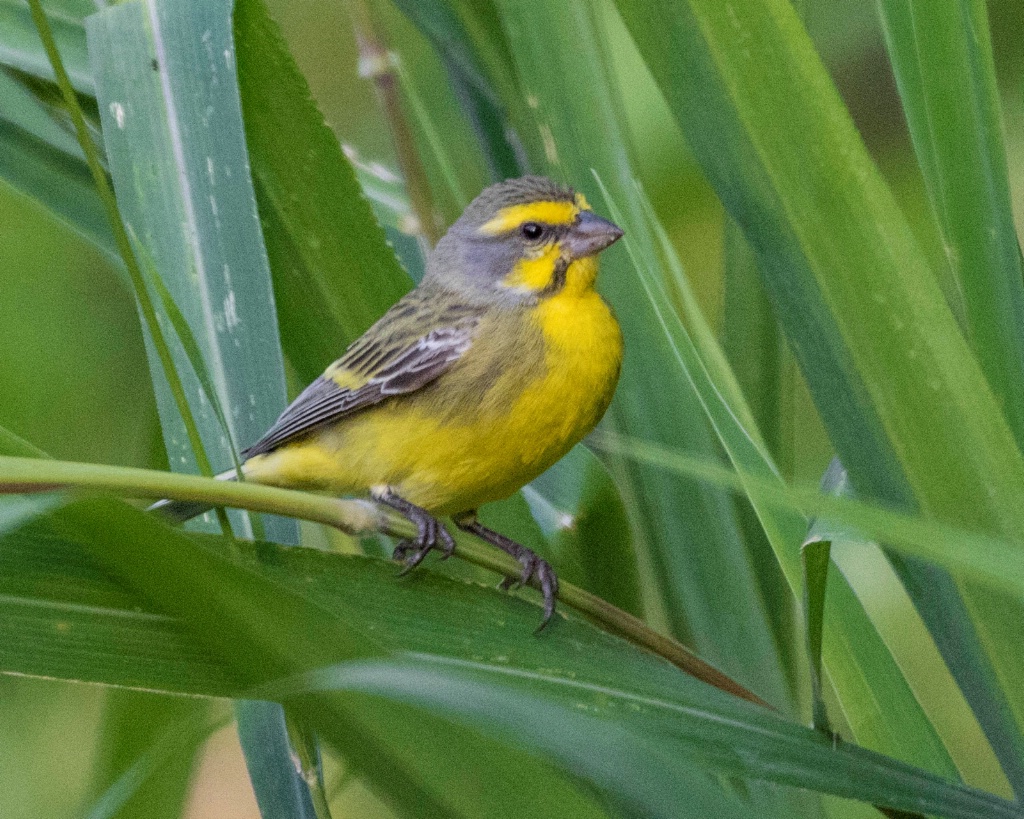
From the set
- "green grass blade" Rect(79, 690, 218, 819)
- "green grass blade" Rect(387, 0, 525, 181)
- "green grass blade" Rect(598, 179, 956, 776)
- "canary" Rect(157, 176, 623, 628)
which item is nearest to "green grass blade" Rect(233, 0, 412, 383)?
"canary" Rect(157, 176, 623, 628)

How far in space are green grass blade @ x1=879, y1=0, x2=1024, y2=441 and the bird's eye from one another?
20.1 inches

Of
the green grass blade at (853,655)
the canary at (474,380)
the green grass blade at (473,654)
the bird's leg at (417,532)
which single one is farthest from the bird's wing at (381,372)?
the green grass blade at (473,654)

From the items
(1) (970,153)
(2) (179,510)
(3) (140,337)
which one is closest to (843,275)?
(1) (970,153)

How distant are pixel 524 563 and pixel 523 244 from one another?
A: 0.50 m

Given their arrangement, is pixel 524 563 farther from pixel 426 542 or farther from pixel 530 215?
pixel 530 215

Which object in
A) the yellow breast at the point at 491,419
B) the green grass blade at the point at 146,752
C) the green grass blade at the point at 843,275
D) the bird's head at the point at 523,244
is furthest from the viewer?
the bird's head at the point at 523,244

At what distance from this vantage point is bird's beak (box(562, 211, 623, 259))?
1.17 metres

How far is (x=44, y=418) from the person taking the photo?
1.49 metres

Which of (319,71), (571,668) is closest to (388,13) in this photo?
(319,71)

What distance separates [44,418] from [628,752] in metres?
1.11

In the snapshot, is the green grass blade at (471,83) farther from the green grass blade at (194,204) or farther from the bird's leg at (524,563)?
the bird's leg at (524,563)

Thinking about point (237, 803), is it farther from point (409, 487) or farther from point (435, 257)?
point (435, 257)

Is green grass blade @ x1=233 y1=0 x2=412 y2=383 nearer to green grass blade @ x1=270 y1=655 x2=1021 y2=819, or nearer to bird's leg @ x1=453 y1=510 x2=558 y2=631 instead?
bird's leg @ x1=453 y1=510 x2=558 y2=631

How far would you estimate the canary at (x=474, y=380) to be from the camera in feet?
3.67
